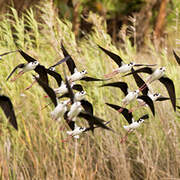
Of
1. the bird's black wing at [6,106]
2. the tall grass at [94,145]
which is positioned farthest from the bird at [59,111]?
the tall grass at [94,145]

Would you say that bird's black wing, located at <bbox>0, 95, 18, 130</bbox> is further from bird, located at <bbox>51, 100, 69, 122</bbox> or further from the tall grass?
the tall grass

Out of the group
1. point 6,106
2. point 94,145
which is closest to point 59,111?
point 6,106

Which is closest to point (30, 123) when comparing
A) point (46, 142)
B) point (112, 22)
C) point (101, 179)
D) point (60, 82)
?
point (46, 142)

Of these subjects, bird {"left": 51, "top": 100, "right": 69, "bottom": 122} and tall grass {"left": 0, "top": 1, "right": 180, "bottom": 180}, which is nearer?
bird {"left": 51, "top": 100, "right": 69, "bottom": 122}

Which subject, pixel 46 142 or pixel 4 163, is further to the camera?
pixel 46 142

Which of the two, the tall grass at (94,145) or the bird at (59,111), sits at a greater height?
the tall grass at (94,145)

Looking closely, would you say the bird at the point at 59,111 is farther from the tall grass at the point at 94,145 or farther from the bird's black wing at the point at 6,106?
the tall grass at the point at 94,145

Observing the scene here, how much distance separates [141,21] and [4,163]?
566 cm

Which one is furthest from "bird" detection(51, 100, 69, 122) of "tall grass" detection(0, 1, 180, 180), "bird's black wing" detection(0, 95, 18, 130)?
"tall grass" detection(0, 1, 180, 180)

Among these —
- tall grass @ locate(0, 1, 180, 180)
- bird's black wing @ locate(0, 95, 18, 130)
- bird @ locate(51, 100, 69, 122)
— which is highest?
tall grass @ locate(0, 1, 180, 180)

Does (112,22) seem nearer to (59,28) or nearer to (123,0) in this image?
(123,0)

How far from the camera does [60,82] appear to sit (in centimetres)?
52

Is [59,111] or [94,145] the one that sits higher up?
[94,145]

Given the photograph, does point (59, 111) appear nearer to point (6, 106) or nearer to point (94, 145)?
point (6, 106)
